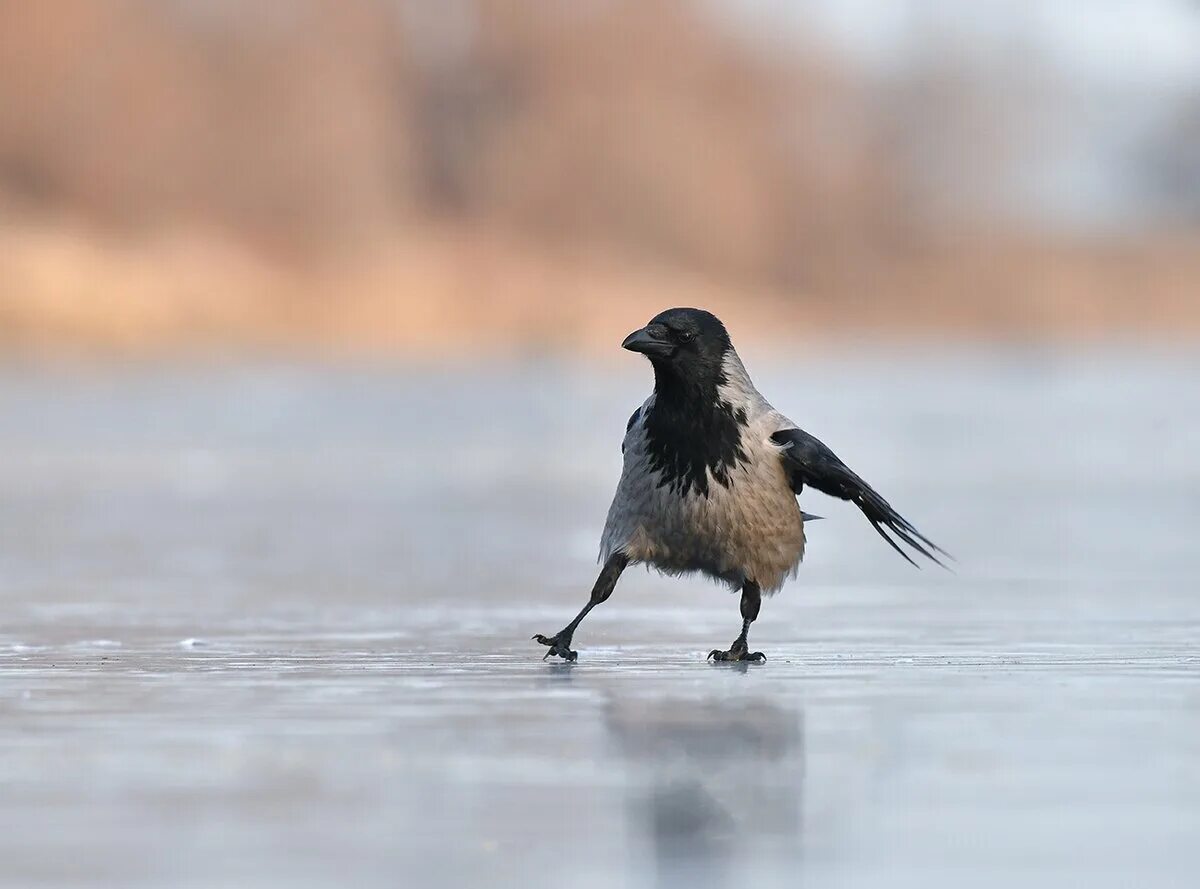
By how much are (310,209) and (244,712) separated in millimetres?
91513

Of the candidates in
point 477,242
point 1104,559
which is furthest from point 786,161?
point 1104,559

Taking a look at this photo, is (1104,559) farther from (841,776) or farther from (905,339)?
(905,339)

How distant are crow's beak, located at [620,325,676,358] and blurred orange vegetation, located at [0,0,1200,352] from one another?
69.7 metres

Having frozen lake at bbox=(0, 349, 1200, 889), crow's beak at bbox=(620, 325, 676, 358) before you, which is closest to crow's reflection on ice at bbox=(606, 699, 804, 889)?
frozen lake at bbox=(0, 349, 1200, 889)

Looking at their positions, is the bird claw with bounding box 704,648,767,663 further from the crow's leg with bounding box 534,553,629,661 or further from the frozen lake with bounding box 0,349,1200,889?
the crow's leg with bounding box 534,553,629,661

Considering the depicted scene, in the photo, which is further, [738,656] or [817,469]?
[817,469]

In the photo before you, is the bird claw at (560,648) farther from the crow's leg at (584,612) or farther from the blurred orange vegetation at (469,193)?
the blurred orange vegetation at (469,193)

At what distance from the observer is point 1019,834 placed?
5.52 meters

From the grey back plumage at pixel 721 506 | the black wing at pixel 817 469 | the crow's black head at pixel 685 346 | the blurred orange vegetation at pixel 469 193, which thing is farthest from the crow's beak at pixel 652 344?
the blurred orange vegetation at pixel 469 193

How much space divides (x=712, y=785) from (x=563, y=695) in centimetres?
195

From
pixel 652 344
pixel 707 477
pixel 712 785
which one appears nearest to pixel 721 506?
pixel 707 477

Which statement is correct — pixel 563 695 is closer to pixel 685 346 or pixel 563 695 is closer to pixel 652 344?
pixel 652 344

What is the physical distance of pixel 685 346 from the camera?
31.2 feet

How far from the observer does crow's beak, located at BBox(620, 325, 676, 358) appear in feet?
30.5
